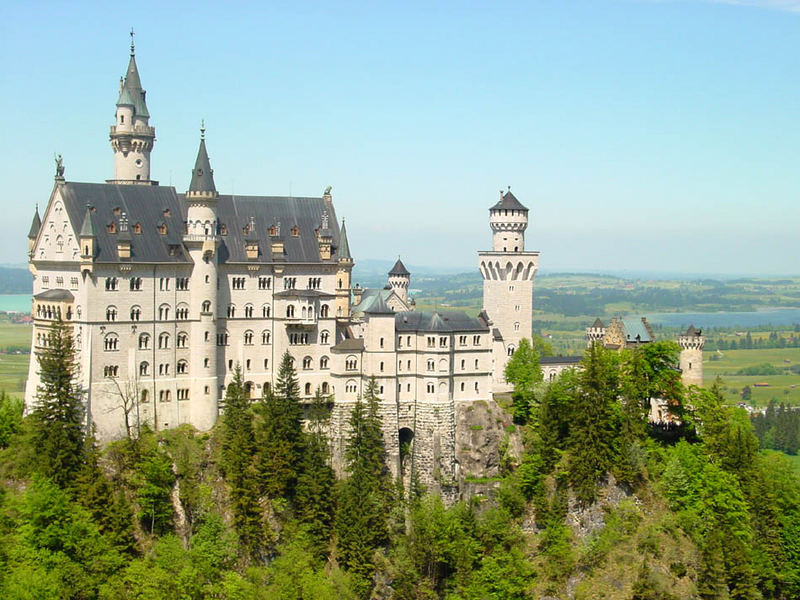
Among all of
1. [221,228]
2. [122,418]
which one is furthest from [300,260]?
[122,418]

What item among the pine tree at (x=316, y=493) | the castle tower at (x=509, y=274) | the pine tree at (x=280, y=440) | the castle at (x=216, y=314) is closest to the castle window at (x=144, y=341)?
the castle at (x=216, y=314)

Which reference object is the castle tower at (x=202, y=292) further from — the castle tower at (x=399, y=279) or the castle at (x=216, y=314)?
the castle tower at (x=399, y=279)

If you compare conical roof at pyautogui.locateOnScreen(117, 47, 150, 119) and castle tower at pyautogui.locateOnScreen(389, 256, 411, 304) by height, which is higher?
conical roof at pyautogui.locateOnScreen(117, 47, 150, 119)

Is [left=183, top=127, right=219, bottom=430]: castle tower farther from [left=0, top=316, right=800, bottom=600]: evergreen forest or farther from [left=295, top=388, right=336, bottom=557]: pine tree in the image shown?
[left=295, top=388, right=336, bottom=557]: pine tree

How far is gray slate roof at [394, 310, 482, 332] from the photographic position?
305 ft

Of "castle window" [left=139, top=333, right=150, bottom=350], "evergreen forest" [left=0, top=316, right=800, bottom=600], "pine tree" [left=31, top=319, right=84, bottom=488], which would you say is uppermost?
"castle window" [left=139, top=333, right=150, bottom=350]

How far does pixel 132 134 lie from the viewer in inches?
3760

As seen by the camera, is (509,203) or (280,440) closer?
(280,440)

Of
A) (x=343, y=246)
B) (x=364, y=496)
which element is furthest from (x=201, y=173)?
(x=364, y=496)

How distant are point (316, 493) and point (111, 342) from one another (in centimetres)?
2034

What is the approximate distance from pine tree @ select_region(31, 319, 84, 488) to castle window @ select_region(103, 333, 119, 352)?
8.73 feet

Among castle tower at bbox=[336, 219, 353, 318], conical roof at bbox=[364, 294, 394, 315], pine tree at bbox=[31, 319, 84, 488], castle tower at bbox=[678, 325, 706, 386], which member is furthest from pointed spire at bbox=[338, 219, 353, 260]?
castle tower at bbox=[678, 325, 706, 386]

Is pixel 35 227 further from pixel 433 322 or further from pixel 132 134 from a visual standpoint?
pixel 433 322

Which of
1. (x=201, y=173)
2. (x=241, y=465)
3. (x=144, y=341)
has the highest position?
(x=201, y=173)
